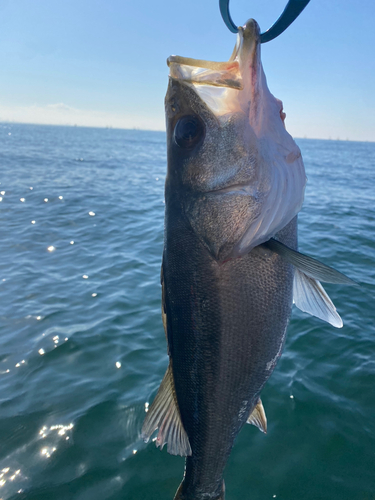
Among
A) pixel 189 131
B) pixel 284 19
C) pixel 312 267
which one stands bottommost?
pixel 312 267

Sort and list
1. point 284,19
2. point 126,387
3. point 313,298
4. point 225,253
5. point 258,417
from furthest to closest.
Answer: point 126,387 < point 258,417 < point 313,298 < point 225,253 < point 284,19

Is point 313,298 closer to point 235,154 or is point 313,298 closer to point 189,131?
point 235,154

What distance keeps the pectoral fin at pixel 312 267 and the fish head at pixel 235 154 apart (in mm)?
125

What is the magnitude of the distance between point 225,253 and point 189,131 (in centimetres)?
71

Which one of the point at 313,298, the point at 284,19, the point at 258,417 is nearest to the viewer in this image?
the point at 284,19

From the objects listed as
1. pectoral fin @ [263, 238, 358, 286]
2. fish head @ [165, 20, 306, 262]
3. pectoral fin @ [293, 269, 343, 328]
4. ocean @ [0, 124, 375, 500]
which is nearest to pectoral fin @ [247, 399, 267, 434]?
pectoral fin @ [293, 269, 343, 328]

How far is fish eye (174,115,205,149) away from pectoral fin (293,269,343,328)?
0.96 metres

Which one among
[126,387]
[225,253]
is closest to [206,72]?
[225,253]

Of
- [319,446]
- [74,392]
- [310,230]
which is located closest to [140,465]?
[74,392]

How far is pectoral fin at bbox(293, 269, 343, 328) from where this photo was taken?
6.39 feet

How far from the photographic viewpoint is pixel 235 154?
179cm

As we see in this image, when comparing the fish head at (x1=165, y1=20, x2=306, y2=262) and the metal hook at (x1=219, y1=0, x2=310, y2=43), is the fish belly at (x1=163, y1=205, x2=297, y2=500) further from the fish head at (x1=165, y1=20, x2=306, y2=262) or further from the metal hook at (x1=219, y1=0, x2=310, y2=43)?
the metal hook at (x1=219, y1=0, x2=310, y2=43)

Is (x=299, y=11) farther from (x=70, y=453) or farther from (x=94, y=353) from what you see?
(x=94, y=353)

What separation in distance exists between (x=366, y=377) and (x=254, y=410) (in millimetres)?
3177
